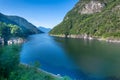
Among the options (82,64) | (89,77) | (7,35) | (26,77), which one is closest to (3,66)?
(26,77)

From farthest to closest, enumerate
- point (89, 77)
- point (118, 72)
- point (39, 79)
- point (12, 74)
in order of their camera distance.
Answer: point (118, 72) → point (89, 77) → point (12, 74) → point (39, 79)

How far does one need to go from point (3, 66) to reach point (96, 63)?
46.7m

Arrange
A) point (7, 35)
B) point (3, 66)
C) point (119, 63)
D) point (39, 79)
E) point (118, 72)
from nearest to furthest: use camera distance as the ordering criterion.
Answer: point (39, 79) < point (3, 66) < point (118, 72) < point (119, 63) < point (7, 35)

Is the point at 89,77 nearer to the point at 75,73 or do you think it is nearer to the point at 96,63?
the point at 75,73

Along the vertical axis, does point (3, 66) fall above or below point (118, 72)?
above

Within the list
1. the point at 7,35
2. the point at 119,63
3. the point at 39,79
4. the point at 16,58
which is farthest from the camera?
the point at 7,35

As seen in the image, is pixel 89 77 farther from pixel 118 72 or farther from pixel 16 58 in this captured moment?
pixel 16 58

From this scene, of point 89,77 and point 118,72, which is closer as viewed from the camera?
point 89,77

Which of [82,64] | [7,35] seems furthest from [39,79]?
[7,35]

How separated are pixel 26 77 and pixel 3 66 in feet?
36.1

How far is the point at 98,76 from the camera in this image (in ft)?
214

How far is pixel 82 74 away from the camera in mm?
67875

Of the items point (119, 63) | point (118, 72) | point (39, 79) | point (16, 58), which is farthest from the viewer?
point (119, 63)

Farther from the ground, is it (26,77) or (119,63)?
(26,77)
